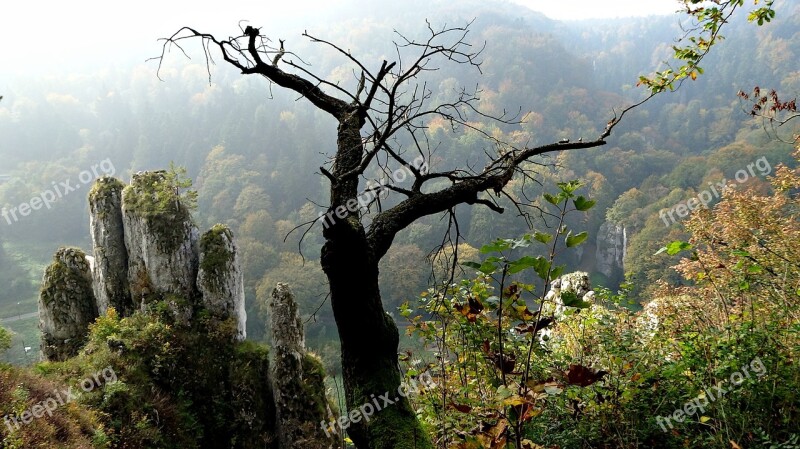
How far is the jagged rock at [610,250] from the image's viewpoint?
48812 mm

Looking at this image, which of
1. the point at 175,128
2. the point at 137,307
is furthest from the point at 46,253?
the point at 137,307

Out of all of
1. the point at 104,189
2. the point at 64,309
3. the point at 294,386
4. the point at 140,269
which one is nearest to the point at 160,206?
the point at 140,269

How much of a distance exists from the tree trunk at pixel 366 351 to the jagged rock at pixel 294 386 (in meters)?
7.42

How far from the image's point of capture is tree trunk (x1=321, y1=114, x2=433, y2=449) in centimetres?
275

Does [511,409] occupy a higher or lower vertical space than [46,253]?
lower

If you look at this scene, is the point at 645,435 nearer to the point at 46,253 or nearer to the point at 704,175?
the point at 704,175

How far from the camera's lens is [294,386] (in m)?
9.95

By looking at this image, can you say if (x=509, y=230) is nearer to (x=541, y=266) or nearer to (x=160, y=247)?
(x=160, y=247)

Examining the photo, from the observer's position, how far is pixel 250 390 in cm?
999

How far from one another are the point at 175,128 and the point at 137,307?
6375 cm

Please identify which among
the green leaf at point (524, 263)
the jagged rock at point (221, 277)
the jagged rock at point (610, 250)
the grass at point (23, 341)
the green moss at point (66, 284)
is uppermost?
the grass at point (23, 341)

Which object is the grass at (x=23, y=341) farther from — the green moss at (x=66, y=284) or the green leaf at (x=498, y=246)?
the green leaf at (x=498, y=246)

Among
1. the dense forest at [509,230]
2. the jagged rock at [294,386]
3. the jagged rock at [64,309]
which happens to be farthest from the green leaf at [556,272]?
the jagged rock at [64,309]

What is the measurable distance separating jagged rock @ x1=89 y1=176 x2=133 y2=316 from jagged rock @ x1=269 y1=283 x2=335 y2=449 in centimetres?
397
